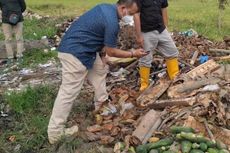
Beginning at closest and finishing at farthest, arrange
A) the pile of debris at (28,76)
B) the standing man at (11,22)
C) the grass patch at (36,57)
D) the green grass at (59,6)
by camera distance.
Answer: the pile of debris at (28,76) → the grass patch at (36,57) → the standing man at (11,22) → the green grass at (59,6)

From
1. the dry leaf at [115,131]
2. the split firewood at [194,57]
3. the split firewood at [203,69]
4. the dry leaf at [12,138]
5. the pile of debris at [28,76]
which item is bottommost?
the pile of debris at [28,76]

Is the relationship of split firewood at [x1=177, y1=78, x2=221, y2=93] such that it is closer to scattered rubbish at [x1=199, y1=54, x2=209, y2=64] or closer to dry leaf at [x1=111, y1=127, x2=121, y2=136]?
dry leaf at [x1=111, y1=127, x2=121, y2=136]

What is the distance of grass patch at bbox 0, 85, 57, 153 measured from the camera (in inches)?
279

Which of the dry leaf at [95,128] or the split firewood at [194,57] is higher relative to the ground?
the split firewood at [194,57]

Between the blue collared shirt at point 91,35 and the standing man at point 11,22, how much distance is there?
17.6 feet

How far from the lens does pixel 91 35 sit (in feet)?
21.8

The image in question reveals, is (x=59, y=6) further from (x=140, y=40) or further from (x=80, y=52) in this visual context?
(x=80, y=52)

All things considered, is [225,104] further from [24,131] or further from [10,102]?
[10,102]

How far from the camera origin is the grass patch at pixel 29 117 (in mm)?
7090

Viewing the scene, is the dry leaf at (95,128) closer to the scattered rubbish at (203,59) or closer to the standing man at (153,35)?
the standing man at (153,35)

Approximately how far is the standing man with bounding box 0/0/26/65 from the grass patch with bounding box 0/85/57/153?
3.49 m

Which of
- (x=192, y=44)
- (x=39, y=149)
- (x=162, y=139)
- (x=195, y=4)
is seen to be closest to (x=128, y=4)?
(x=162, y=139)

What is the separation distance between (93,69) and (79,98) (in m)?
1.33

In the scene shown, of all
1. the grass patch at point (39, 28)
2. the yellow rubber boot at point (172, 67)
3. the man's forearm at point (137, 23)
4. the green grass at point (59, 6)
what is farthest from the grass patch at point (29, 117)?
the green grass at point (59, 6)
